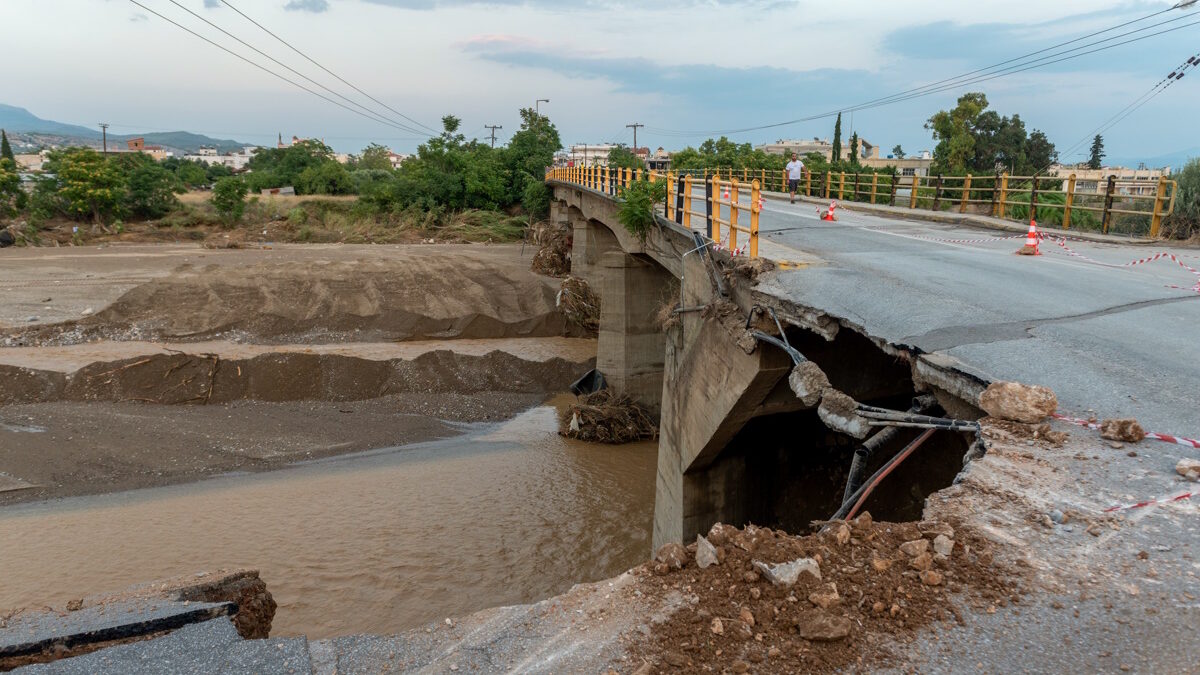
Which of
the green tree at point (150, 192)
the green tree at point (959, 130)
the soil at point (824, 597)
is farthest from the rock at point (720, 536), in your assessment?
the green tree at point (150, 192)

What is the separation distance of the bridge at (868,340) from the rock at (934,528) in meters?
1.42

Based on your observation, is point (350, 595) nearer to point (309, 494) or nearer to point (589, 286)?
point (309, 494)

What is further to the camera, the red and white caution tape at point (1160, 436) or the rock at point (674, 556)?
the red and white caution tape at point (1160, 436)

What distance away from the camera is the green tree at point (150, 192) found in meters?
46.4

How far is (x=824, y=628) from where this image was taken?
323 cm

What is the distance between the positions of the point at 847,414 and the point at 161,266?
35174 millimetres

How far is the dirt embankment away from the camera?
84.1 feet

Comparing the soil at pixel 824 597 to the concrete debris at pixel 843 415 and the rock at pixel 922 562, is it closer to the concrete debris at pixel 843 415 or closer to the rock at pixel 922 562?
the rock at pixel 922 562

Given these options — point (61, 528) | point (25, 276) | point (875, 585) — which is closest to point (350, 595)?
point (61, 528)

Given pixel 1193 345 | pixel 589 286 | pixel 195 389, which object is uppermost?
pixel 1193 345

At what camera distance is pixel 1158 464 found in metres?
4.28

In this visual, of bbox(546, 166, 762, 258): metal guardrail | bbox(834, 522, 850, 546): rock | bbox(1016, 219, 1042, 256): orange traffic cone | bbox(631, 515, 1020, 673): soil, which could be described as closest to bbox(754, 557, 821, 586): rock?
bbox(631, 515, 1020, 673): soil

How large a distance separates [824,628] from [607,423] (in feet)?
53.3

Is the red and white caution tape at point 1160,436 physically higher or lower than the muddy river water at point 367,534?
higher
